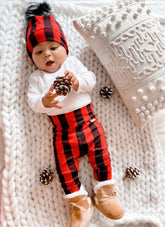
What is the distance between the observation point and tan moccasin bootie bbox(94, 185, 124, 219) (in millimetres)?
739

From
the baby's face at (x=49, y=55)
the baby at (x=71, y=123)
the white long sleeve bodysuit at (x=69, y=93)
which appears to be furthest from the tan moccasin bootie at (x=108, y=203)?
the baby's face at (x=49, y=55)

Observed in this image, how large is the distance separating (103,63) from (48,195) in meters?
0.50

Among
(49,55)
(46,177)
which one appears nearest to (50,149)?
(46,177)

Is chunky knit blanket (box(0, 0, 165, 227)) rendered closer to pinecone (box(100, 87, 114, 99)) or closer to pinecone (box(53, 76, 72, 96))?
pinecone (box(100, 87, 114, 99))

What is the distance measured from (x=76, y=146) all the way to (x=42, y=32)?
38 cm

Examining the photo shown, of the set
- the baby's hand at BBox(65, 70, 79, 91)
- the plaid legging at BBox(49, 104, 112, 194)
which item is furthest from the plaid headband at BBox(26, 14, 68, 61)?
the plaid legging at BBox(49, 104, 112, 194)

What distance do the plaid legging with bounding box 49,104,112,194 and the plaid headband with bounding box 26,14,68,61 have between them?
0.80ft

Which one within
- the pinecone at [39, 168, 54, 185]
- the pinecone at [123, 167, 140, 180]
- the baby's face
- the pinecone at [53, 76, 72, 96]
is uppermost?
the baby's face

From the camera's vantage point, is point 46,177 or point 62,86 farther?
point 46,177

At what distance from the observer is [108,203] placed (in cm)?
75

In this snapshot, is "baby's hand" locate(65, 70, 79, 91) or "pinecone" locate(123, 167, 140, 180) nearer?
"baby's hand" locate(65, 70, 79, 91)

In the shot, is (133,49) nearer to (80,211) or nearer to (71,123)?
(71,123)

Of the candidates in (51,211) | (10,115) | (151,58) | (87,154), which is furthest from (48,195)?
(151,58)

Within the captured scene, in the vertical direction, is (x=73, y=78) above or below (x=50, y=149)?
above
